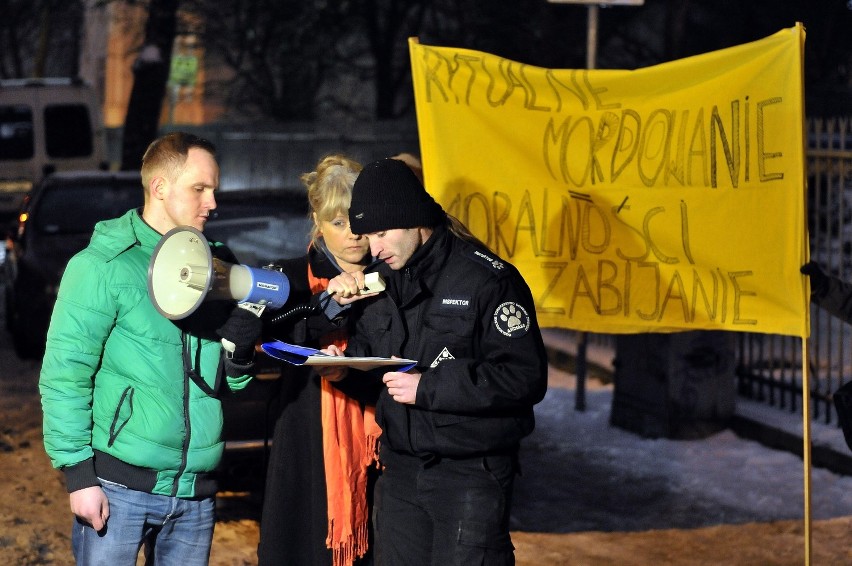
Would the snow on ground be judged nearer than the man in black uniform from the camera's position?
No

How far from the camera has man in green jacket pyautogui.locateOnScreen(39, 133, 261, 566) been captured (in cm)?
382

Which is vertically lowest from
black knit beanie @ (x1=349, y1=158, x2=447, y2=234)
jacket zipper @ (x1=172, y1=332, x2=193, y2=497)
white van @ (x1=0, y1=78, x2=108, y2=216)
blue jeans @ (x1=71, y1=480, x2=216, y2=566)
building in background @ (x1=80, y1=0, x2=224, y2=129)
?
blue jeans @ (x1=71, y1=480, x2=216, y2=566)

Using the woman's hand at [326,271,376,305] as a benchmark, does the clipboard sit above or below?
below

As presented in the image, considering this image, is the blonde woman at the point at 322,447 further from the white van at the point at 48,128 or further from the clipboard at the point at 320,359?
the white van at the point at 48,128

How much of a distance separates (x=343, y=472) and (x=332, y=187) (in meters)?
0.93

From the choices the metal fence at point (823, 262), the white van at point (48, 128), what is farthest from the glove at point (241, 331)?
the white van at point (48, 128)

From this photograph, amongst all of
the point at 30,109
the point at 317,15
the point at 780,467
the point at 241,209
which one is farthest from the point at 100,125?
the point at 780,467

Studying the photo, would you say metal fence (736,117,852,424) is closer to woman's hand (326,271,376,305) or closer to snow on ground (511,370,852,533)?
snow on ground (511,370,852,533)

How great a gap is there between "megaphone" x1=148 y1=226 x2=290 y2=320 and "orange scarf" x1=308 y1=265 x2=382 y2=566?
675 millimetres

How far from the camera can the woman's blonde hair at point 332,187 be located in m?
4.53

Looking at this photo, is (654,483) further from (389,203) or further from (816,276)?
(389,203)

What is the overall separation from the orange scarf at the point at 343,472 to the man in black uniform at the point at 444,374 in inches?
20.3

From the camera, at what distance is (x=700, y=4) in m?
19.5

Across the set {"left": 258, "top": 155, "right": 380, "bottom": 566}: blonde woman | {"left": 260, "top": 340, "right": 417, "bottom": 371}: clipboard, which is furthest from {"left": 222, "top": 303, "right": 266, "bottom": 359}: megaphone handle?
{"left": 258, "top": 155, "right": 380, "bottom": 566}: blonde woman
